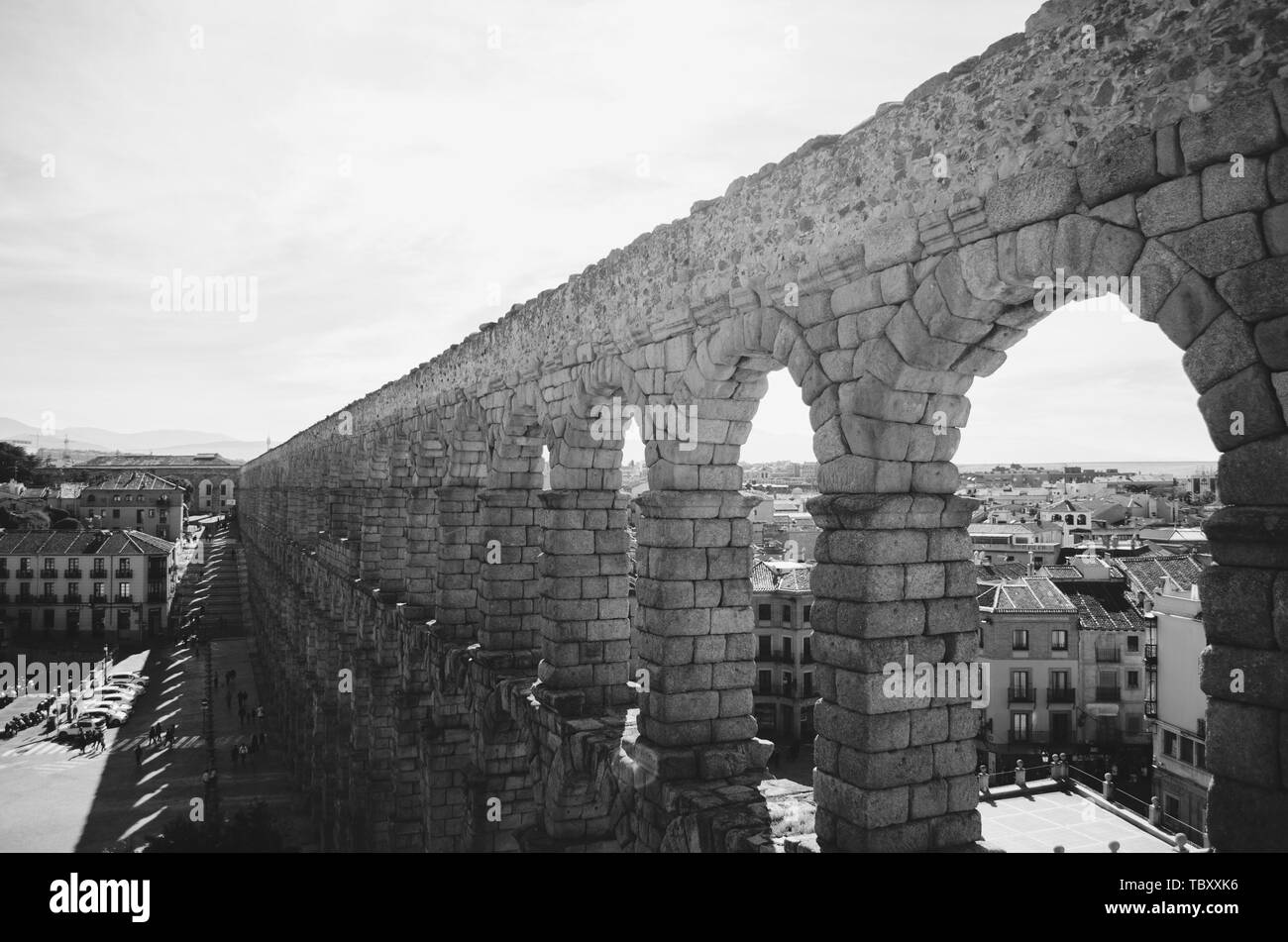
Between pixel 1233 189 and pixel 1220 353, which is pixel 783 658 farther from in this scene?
pixel 1233 189

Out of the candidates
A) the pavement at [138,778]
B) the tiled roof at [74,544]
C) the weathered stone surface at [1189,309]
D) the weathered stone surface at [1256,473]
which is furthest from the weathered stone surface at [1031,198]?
the tiled roof at [74,544]

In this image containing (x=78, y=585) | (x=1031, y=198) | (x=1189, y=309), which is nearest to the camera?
(x=1189, y=309)

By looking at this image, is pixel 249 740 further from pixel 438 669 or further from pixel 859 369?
pixel 859 369

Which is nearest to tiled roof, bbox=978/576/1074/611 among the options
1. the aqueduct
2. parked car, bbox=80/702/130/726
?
the aqueduct

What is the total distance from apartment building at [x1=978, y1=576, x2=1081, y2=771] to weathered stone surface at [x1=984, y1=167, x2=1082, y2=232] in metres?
26.1

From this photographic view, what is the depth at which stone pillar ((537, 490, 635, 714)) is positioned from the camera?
33.5ft

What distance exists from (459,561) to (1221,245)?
11.7 m

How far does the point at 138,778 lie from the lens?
30.7m

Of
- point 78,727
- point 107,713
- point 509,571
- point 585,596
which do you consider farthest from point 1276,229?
point 107,713

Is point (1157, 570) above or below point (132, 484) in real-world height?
below

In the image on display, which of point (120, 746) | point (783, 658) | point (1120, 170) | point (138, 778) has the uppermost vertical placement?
point (1120, 170)

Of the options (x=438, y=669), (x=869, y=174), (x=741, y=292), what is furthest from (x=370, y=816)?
(x=869, y=174)

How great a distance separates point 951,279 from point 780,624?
27.3m
